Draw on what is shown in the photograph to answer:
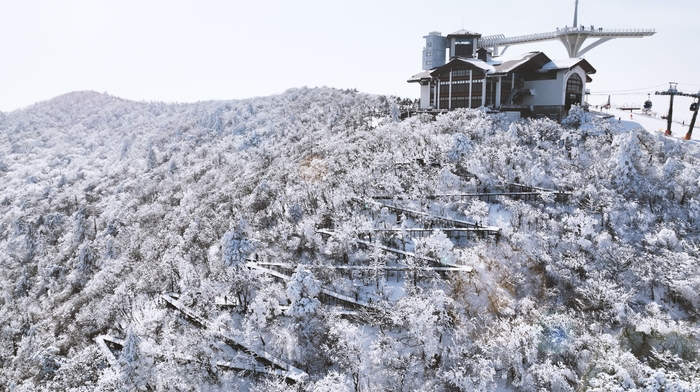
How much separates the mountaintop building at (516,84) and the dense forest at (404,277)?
5585 mm

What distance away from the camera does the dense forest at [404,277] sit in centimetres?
2900

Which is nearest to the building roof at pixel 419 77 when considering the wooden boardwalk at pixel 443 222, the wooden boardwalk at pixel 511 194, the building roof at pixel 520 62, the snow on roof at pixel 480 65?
the snow on roof at pixel 480 65

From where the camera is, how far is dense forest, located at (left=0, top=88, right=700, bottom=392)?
29000mm

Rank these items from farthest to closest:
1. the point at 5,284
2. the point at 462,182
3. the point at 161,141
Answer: the point at 161,141 → the point at 5,284 → the point at 462,182

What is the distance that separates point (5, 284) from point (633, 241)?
89033 millimetres

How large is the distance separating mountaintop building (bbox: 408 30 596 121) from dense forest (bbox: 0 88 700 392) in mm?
5585

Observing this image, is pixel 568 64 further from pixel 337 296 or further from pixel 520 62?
pixel 337 296

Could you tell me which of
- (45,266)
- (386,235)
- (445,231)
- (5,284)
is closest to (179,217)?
(45,266)

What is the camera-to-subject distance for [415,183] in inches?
1859

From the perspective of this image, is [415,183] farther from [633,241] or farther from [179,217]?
[179,217]

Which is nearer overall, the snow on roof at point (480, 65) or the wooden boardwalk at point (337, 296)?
the wooden boardwalk at point (337, 296)

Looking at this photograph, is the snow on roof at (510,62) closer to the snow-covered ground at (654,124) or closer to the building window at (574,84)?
the building window at (574,84)

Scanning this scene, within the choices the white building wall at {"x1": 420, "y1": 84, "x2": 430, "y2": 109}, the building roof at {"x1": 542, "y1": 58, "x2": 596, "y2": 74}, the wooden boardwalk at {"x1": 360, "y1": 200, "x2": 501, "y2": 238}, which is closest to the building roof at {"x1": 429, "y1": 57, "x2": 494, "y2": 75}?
the white building wall at {"x1": 420, "y1": 84, "x2": 430, "y2": 109}

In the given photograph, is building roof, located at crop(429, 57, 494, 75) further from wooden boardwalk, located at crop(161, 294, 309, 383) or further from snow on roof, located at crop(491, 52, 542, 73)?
wooden boardwalk, located at crop(161, 294, 309, 383)
